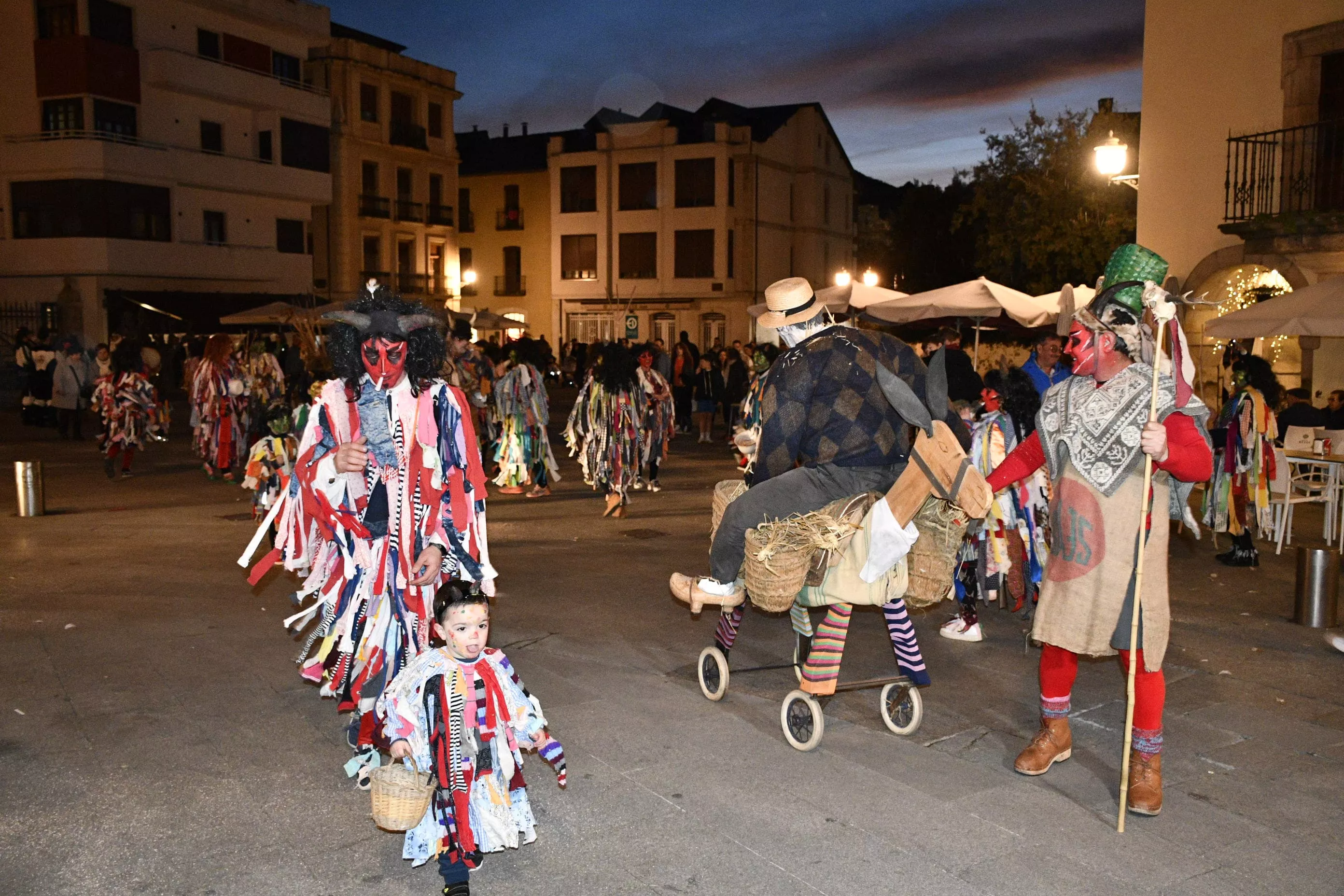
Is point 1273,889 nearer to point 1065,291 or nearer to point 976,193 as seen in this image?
point 1065,291

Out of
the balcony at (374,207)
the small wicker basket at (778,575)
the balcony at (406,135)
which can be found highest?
the balcony at (406,135)

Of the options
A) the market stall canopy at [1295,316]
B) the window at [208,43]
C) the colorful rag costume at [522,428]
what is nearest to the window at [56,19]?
the window at [208,43]

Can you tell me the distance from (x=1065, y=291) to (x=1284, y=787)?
4.59 meters

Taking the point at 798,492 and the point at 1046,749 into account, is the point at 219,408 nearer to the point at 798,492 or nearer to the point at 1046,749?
the point at 798,492

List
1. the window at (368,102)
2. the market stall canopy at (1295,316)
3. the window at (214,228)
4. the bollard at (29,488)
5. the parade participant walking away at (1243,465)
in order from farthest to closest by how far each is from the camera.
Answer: the window at (368,102)
the window at (214,228)
the bollard at (29,488)
the market stall canopy at (1295,316)
the parade participant walking away at (1243,465)

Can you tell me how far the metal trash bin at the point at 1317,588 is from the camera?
734 cm

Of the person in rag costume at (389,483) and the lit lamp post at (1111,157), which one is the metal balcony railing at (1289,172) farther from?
the person in rag costume at (389,483)

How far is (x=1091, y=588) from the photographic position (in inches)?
181

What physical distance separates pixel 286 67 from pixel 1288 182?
112 feet

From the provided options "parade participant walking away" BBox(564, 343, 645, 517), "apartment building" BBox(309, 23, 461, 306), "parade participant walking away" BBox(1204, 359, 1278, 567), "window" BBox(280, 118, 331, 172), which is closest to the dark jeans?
"parade participant walking away" BBox(1204, 359, 1278, 567)

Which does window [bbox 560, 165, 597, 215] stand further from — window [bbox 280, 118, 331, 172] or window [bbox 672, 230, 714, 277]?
window [bbox 280, 118, 331, 172]

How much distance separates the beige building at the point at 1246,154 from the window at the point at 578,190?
114ft

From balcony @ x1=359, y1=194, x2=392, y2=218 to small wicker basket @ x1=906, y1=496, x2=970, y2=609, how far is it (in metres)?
41.9

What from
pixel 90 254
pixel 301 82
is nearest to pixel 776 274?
pixel 301 82
